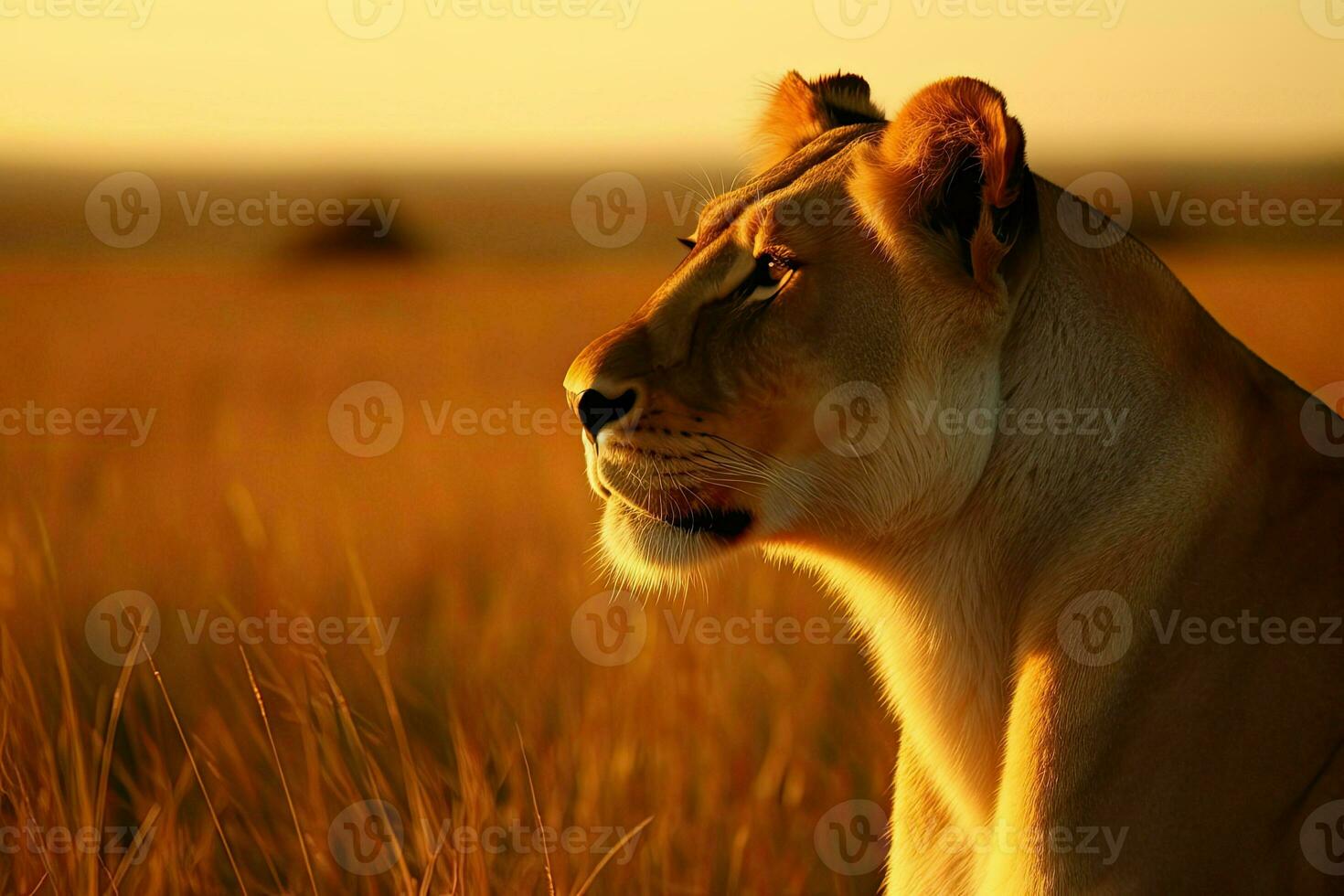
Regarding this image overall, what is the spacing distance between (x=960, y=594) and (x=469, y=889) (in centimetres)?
146

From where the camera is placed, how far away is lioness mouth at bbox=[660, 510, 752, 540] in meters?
3.05

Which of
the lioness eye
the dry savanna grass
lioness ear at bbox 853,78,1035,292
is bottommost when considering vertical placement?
the dry savanna grass

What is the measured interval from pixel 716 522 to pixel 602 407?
34 centimetres

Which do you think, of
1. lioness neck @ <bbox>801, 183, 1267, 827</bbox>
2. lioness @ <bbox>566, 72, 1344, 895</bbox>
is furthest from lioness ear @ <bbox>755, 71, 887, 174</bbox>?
lioness neck @ <bbox>801, 183, 1267, 827</bbox>

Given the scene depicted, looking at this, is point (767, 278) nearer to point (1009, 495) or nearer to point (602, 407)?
point (602, 407)

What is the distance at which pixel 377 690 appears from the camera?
530cm

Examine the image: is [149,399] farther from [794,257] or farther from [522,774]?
[794,257]

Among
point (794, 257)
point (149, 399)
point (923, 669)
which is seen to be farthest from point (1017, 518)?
point (149, 399)

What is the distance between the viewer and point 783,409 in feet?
9.57

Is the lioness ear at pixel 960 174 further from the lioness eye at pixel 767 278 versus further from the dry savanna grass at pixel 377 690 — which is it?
the dry savanna grass at pixel 377 690

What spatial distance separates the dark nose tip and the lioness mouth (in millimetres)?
263

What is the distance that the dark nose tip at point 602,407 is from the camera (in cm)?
296

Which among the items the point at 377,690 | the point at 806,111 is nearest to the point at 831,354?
the point at 806,111

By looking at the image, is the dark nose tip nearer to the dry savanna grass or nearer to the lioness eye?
the lioness eye
